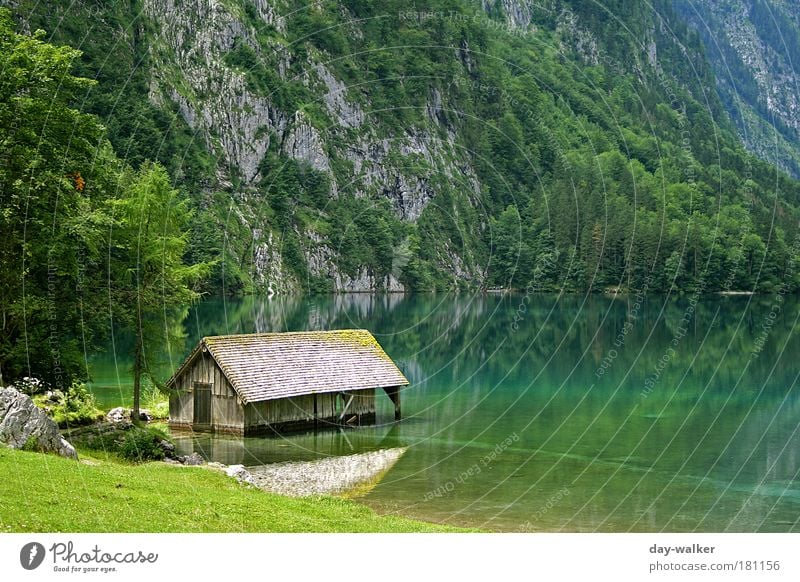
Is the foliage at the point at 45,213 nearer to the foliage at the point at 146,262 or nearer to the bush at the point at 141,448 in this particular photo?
the foliage at the point at 146,262

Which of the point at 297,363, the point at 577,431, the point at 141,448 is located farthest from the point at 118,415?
the point at 577,431

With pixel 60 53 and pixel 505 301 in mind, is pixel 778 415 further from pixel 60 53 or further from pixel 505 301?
pixel 505 301

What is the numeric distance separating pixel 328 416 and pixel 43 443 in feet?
68.0

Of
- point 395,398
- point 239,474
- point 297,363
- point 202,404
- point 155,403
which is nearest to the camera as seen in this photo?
point 239,474

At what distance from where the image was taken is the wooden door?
47.8 metres

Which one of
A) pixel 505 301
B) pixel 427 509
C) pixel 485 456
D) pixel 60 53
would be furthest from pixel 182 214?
pixel 505 301

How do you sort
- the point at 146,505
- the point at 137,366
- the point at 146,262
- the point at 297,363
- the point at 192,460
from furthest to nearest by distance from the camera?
the point at 297,363
the point at 137,366
the point at 146,262
the point at 192,460
the point at 146,505

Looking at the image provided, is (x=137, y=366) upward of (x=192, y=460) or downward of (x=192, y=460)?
upward

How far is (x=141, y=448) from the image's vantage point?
3812 cm

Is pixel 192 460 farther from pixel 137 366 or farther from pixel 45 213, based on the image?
pixel 45 213

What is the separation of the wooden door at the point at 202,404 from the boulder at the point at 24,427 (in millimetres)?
16186

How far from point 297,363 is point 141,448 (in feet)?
40.5

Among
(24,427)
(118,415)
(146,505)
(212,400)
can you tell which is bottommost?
(118,415)

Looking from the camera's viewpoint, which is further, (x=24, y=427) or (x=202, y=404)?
(x=202, y=404)
